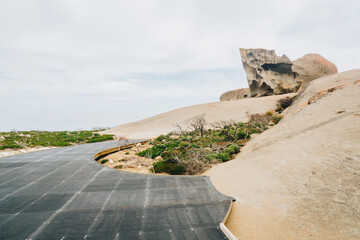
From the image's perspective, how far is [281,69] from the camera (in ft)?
167

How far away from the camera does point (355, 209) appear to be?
5.39 m

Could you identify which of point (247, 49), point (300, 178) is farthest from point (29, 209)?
point (247, 49)

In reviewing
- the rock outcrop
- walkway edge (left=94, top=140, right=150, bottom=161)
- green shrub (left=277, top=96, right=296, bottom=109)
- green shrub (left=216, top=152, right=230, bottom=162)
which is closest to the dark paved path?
green shrub (left=216, top=152, right=230, bottom=162)

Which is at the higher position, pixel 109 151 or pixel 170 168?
pixel 109 151

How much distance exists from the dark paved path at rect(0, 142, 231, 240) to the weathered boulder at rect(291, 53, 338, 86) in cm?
5436

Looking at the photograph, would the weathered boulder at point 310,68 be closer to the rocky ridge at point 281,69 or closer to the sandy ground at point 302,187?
the rocky ridge at point 281,69

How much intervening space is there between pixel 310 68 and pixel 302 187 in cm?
5610

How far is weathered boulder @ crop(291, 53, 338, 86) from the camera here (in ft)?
163

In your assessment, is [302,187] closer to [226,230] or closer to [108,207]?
[226,230]

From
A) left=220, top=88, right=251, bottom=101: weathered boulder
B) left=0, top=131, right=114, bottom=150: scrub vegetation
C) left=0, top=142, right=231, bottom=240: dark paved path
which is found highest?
left=220, top=88, right=251, bottom=101: weathered boulder

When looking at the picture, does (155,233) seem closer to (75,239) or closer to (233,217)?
(75,239)

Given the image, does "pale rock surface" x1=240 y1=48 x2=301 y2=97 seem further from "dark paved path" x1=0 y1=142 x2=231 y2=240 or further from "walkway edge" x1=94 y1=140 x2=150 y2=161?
"dark paved path" x1=0 y1=142 x2=231 y2=240

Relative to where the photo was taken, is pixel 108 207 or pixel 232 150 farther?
pixel 232 150

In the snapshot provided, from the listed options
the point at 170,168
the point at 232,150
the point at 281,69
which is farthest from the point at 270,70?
the point at 170,168
